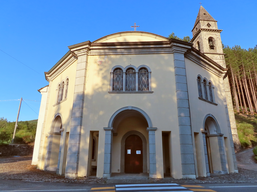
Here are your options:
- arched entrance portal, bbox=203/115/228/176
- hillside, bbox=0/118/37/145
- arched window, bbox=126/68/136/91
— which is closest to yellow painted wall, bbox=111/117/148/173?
arched window, bbox=126/68/136/91

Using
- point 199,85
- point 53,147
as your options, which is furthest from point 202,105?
point 53,147

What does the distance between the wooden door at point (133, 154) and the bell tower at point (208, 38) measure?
54.8ft

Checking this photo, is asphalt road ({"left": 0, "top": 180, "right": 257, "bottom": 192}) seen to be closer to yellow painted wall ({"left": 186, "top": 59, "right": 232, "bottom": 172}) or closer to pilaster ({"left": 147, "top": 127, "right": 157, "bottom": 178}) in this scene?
pilaster ({"left": 147, "top": 127, "right": 157, "bottom": 178})

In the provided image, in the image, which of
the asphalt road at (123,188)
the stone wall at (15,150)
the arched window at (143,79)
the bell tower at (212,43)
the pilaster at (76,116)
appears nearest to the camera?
the asphalt road at (123,188)

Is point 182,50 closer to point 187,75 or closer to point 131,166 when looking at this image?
point 187,75

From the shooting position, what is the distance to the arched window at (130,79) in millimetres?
10234

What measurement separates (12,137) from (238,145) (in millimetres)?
35399

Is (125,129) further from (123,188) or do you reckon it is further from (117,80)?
(123,188)

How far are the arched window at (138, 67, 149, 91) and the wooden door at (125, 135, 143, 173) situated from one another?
12.0 ft

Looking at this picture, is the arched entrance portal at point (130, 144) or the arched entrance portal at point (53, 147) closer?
the arched entrance portal at point (130, 144)

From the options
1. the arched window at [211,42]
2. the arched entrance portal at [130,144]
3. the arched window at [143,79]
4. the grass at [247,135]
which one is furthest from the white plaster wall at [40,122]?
the grass at [247,135]

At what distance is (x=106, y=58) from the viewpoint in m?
10.7

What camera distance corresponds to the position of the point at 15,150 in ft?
81.4

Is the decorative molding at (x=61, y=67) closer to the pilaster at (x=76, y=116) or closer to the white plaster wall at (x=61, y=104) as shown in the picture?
the white plaster wall at (x=61, y=104)
